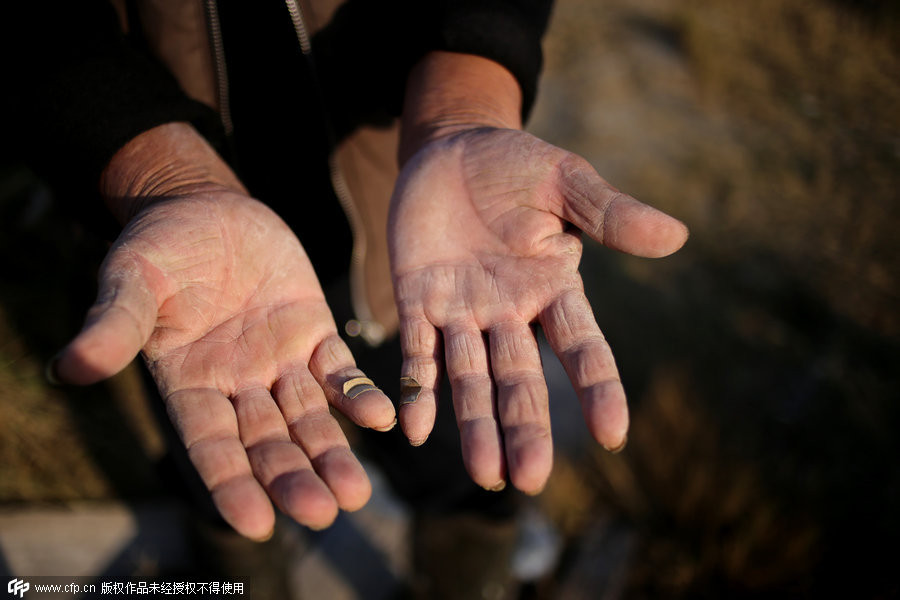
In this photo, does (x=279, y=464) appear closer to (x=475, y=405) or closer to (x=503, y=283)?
(x=475, y=405)

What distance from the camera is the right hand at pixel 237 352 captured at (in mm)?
1179

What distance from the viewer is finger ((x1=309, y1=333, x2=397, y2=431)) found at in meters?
1.30

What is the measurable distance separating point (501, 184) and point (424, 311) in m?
0.41

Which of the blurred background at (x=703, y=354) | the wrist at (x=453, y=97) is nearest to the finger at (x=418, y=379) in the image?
the wrist at (x=453, y=97)

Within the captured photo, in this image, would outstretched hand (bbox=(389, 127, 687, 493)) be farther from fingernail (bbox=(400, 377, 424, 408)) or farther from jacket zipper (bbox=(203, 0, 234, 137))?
jacket zipper (bbox=(203, 0, 234, 137))

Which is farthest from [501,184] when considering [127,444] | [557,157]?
[127,444]

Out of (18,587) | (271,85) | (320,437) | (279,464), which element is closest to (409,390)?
(320,437)

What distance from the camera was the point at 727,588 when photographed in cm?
279

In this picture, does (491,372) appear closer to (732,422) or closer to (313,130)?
(313,130)

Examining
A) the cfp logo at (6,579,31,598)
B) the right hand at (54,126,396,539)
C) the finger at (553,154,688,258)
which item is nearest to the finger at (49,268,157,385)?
the right hand at (54,126,396,539)

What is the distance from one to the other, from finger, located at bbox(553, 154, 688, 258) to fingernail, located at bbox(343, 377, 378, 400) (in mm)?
662

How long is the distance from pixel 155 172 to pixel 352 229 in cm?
62

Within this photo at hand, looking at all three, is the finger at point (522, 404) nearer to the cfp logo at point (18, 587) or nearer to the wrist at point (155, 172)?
the wrist at point (155, 172)

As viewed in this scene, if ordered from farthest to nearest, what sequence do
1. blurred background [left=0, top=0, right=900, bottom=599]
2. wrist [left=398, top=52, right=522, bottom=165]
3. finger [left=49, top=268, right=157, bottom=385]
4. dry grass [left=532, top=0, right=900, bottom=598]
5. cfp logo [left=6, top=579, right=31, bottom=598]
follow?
dry grass [left=532, top=0, right=900, bottom=598], blurred background [left=0, top=0, right=900, bottom=599], cfp logo [left=6, top=579, right=31, bottom=598], wrist [left=398, top=52, right=522, bottom=165], finger [left=49, top=268, right=157, bottom=385]
